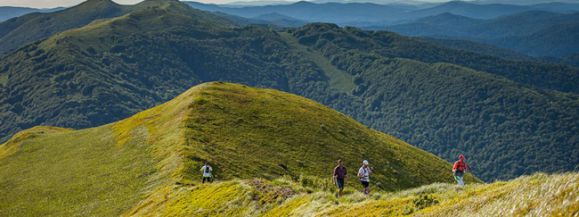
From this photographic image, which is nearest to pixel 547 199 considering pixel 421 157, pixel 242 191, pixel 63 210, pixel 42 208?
pixel 242 191

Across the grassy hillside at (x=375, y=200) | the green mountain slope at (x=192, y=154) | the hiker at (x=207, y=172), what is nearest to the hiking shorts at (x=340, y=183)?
the grassy hillside at (x=375, y=200)

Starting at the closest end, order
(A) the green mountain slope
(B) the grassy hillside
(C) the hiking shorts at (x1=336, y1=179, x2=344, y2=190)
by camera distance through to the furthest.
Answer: (B) the grassy hillside, (C) the hiking shorts at (x1=336, y1=179, x2=344, y2=190), (A) the green mountain slope

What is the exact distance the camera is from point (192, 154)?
66.8 metres

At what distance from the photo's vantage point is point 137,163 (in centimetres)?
7319

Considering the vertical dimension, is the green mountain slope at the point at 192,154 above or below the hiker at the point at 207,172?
below

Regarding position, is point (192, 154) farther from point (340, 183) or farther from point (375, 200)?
point (375, 200)

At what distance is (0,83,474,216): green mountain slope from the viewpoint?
6291cm

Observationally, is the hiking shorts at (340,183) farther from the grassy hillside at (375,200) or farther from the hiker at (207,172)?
the hiker at (207,172)

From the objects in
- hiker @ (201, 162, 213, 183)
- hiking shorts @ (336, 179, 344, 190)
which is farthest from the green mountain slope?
hiking shorts @ (336, 179, 344, 190)

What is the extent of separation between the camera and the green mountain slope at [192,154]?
206ft

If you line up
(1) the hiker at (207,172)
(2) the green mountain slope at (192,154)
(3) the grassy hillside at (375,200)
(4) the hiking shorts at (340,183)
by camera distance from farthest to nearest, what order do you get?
(2) the green mountain slope at (192,154), (1) the hiker at (207,172), (4) the hiking shorts at (340,183), (3) the grassy hillside at (375,200)

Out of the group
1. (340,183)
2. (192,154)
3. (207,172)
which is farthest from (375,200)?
(192,154)

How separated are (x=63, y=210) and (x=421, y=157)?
75.8 meters

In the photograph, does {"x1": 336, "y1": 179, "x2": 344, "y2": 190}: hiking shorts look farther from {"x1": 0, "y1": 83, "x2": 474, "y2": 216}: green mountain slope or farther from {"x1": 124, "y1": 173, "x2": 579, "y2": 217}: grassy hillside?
{"x1": 0, "y1": 83, "x2": 474, "y2": 216}: green mountain slope
